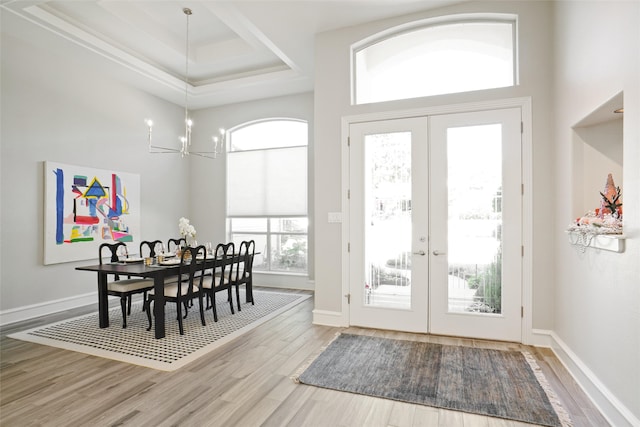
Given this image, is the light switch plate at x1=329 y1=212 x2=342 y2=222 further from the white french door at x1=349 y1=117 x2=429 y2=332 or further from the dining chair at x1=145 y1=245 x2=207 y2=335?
the dining chair at x1=145 y1=245 x2=207 y2=335

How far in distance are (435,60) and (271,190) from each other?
11.7 ft

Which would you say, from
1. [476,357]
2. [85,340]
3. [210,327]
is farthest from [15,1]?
[476,357]

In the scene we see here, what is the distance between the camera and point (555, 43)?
3.08 metres

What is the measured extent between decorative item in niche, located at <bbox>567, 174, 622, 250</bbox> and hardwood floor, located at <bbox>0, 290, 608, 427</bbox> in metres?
1.10

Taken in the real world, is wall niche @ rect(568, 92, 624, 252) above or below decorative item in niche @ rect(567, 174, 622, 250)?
above

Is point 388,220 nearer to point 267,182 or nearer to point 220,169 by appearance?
point 267,182

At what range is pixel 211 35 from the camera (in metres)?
4.86

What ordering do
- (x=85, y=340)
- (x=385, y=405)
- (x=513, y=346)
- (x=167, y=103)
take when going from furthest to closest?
(x=167, y=103) < (x=85, y=340) < (x=513, y=346) < (x=385, y=405)

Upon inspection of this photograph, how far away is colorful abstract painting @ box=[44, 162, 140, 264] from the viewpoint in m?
4.45

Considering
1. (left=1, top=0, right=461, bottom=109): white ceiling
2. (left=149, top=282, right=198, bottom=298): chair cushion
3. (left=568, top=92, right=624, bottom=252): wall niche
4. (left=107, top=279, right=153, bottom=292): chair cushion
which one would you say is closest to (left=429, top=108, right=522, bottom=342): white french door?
(left=568, top=92, right=624, bottom=252): wall niche

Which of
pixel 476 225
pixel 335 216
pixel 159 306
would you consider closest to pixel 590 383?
pixel 476 225

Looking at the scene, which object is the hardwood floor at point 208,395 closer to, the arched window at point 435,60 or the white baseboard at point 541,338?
the white baseboard at point 541,338

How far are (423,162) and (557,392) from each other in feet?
7.24

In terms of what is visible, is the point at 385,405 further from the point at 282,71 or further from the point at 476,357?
the point at 282,71
